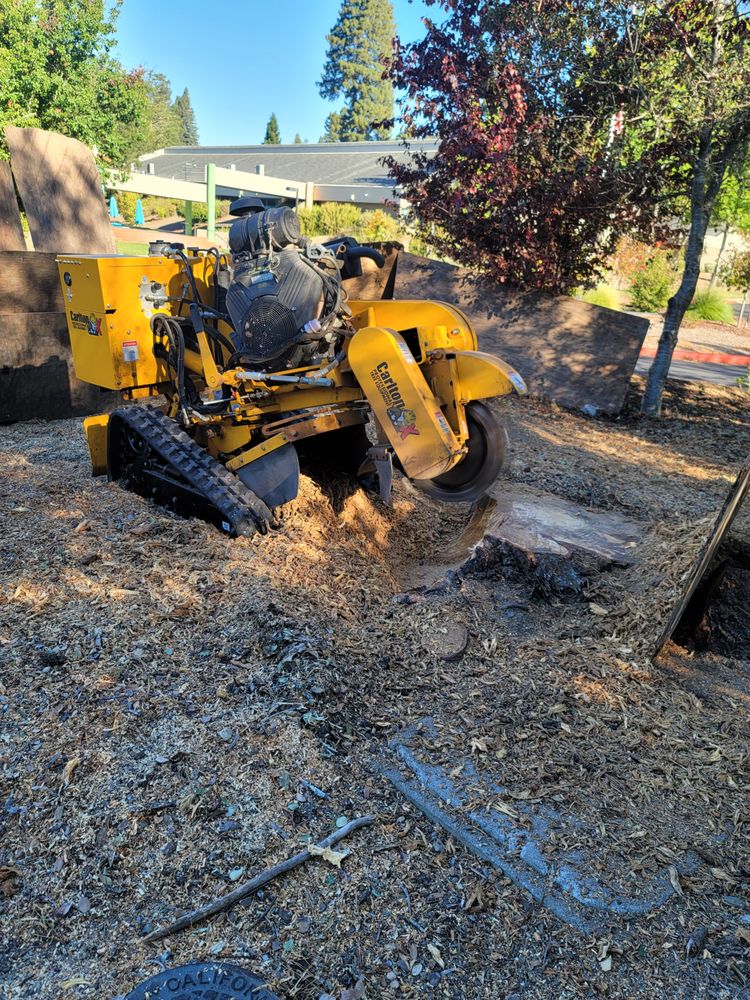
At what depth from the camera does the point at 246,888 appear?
8.36 feet

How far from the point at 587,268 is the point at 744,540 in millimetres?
5552

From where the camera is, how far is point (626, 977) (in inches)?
91.8

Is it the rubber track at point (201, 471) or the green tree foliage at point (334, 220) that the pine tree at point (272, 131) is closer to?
the green tree foliage at point (334, 220)

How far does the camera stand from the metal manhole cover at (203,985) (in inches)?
87.4

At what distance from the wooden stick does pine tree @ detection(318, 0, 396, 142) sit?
235 ft

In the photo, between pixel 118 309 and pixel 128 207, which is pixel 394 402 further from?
pixel 128 207

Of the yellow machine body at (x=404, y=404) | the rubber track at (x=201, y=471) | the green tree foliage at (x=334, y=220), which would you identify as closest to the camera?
the yellow machine body at (x=404, y=404)

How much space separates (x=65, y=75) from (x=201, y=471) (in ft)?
57.1

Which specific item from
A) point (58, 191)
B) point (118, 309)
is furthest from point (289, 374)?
point (58, 191)

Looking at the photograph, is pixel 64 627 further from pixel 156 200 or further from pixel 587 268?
pixel 156 200

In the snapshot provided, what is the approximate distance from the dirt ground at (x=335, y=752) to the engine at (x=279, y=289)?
1161mm

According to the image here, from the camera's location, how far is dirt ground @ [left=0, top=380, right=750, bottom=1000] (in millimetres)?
2395

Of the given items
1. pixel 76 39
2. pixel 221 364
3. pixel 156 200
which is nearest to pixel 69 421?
pixel 221 364

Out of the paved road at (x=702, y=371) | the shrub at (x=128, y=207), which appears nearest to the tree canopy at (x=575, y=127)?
the paved road at (x=702, y=371)
